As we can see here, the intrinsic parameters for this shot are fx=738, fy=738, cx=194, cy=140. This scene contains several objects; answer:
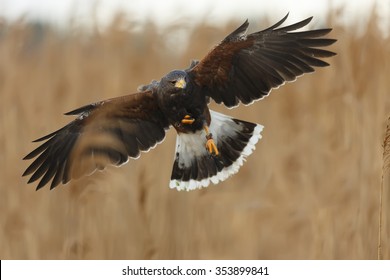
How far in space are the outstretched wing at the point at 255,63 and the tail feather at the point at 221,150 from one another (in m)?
0.41

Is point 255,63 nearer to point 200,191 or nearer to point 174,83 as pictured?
point 174,83

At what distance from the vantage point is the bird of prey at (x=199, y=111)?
16.7 ft

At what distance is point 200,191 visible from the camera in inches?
173

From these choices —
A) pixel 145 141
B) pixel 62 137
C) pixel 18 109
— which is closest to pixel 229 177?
pixel 145 141

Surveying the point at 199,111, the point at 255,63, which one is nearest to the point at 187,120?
the point at 199,111

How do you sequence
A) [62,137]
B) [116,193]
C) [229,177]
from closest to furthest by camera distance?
1. [116,193]
2. [62,137]
3. [229,177]

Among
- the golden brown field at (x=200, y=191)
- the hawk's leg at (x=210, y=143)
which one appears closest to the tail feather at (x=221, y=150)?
the golden brown field at (x=200, y=191)

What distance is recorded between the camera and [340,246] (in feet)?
14.7

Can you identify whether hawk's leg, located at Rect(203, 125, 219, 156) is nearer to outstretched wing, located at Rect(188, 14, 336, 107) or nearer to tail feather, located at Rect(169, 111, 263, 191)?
outstretched wing, located at Rect(188, 14, 336, 107)

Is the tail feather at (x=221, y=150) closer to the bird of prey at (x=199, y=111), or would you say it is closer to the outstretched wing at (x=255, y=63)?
the bird of prey at (x=199, y=111)

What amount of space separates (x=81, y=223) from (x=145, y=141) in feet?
4.18

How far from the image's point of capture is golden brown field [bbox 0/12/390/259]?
14.4ft

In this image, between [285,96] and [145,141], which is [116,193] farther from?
→ [285,96]

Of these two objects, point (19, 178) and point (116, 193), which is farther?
point (19, 178)
